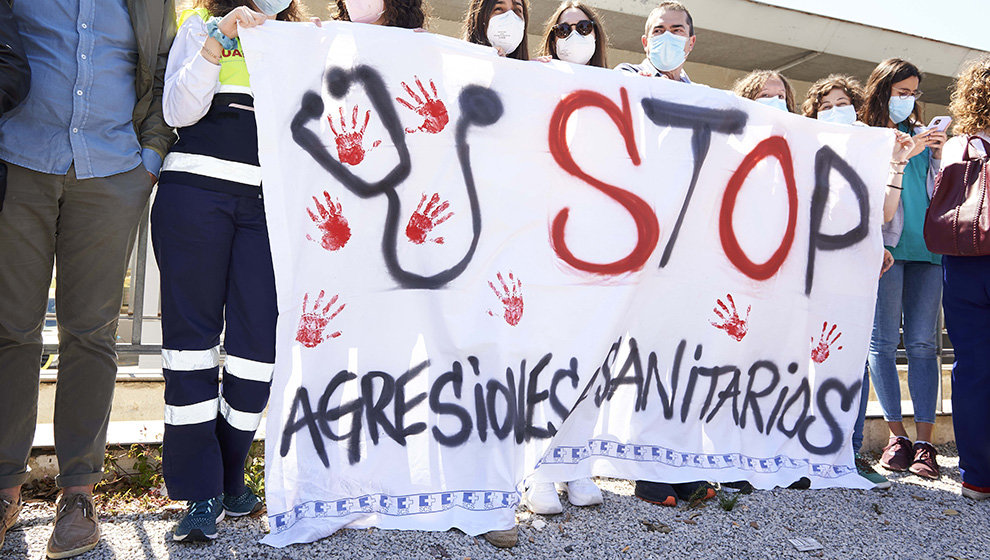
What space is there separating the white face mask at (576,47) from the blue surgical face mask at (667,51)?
34 centimetres

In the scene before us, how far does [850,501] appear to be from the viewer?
3.34m

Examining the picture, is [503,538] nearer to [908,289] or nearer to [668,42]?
[668,42]

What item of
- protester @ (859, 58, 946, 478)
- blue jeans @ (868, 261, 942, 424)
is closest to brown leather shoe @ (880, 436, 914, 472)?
protester @ (859, 58, 946, 478)

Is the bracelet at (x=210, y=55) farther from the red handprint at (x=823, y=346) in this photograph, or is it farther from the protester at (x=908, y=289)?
the protester at (x=908, y=289)

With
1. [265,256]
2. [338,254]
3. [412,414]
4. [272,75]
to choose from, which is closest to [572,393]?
[412,414]

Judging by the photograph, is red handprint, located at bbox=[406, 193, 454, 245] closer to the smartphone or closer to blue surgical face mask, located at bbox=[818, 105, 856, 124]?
blue surgical face mask, located at bbox=[818, 105, 856, 124]

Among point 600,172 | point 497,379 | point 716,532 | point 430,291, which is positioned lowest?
point 716,532

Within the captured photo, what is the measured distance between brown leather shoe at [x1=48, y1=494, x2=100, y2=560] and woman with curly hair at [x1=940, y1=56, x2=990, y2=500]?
3831 millimetres

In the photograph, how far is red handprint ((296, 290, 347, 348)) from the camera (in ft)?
8.09

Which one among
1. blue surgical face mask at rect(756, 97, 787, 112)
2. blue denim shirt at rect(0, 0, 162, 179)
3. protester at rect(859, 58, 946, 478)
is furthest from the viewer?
protester at rect(859, 58, 946, 478)

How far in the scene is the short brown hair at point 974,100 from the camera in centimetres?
351

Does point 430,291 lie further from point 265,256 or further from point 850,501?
point 850,501

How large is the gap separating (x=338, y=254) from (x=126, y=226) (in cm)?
72

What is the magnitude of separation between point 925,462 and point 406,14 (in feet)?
11.5
